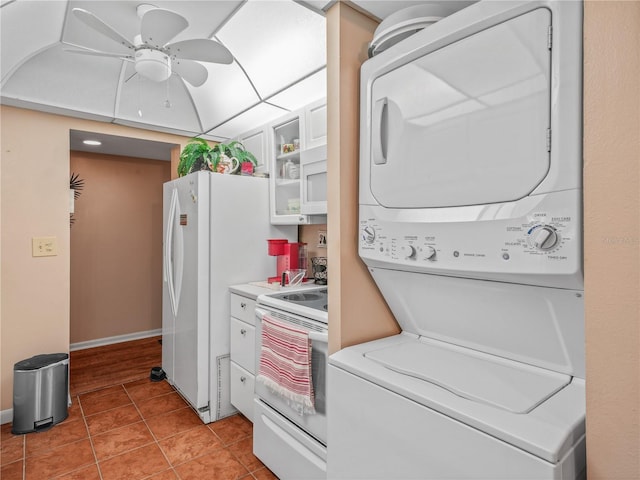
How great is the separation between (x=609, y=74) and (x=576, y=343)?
66cm

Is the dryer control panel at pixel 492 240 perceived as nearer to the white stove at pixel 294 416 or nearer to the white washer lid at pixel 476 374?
the white washer lid at pixel 476 374

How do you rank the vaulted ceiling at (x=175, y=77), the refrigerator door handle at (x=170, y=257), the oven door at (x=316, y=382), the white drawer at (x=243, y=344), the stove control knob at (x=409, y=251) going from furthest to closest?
the refrigerator door handle at (x=170, y=257) → the white drawer at (x=243, y=344) → the vaulted ceiling at (x=175, y=77) → the oven door at (x=316, y=382) → the stove control knob at (x=409, y=251)

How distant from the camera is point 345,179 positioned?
138 centimetres

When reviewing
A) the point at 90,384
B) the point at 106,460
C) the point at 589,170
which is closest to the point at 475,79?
the point at 589,170

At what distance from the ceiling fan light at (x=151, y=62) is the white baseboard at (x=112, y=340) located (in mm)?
3310

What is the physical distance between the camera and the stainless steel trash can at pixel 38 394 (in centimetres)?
237

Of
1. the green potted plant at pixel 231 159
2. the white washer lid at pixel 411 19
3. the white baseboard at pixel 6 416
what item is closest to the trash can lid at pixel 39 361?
the white baseboard at pixel 6 416

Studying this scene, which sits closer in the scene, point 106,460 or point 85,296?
point 106,460

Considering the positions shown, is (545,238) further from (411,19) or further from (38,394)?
(38,394)

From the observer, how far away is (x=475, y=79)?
100 centimetres

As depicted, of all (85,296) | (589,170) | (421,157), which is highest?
(421,157)

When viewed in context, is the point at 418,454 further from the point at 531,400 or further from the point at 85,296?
the point at 85,296

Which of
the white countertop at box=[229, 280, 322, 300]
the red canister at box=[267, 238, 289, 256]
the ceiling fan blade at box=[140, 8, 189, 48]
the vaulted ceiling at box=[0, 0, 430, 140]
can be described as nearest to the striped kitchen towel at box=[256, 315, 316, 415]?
the white countertop at box=[229, 280, 322, 300]

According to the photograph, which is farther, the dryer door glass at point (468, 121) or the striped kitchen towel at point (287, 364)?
the striped kitchen towel at point (287, 364)
